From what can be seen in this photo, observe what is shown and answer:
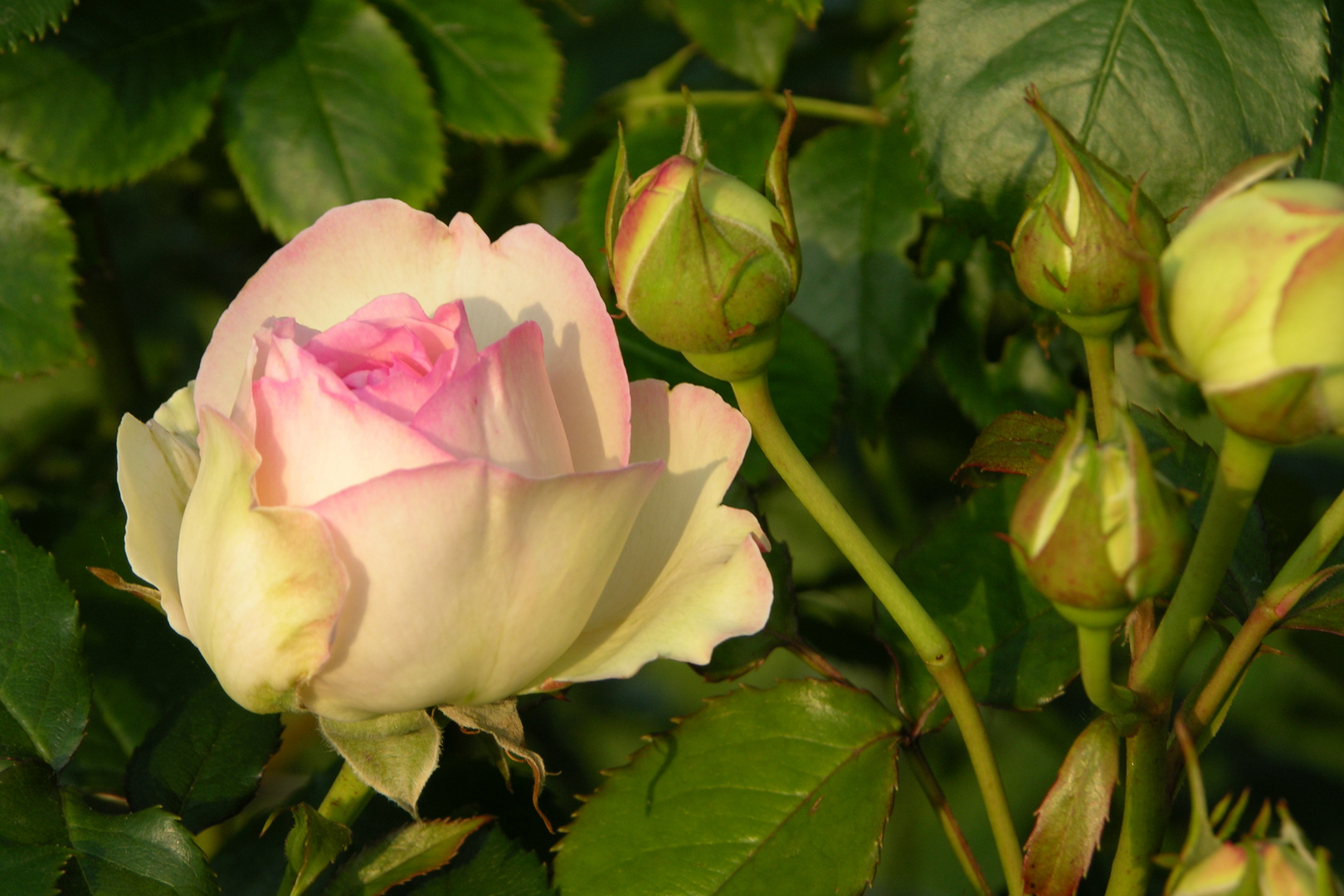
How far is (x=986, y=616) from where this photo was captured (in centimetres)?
68

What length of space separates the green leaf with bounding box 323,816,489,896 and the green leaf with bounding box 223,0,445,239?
44 cm

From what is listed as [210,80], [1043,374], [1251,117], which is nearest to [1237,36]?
[1251,117]

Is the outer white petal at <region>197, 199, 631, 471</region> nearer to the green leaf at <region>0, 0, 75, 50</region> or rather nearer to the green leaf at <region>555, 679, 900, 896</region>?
A: the green leaf at <region>555, 679, 900, 896</region>

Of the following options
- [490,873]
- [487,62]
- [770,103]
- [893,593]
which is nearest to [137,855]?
[490,873]

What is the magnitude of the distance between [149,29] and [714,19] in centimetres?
43

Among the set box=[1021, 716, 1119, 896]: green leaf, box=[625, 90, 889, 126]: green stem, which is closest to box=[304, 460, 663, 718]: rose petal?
box=[1021, 716, 1119, 896]: green leaf

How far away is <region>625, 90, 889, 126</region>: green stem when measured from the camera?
0.95m

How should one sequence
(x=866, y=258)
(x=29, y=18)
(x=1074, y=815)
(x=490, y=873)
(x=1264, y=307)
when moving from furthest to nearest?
(x=866, y=258), (x=29, y=18), (x=490, y=873), (x=1074, y=815), (x=1264, y=307)

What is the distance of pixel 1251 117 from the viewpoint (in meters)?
0.64

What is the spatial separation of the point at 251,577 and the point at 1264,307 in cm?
39

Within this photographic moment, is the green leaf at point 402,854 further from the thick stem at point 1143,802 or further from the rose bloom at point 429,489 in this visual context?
the thick stem at point 1143,802

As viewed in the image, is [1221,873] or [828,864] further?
[828,864]

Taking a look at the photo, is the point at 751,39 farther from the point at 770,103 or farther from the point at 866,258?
the point at 866,258

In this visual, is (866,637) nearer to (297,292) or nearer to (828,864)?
(828,864)
